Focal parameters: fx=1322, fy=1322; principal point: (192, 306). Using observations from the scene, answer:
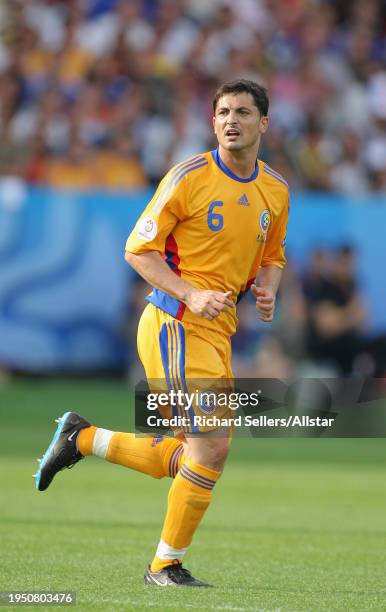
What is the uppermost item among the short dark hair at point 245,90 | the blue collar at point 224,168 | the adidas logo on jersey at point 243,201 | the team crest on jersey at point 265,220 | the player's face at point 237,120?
the short dark hair at point 245,90

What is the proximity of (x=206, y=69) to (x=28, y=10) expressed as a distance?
9.25ft

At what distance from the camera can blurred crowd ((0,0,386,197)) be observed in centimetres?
1820

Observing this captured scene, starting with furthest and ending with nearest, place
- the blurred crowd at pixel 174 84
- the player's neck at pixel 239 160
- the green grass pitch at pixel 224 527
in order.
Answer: the blurred crowd at pixel 174 84
the player's neck at pixel 239 160
the green grass pitch at pixel 224 527

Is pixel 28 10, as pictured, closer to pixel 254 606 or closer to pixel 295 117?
pixel 295 117

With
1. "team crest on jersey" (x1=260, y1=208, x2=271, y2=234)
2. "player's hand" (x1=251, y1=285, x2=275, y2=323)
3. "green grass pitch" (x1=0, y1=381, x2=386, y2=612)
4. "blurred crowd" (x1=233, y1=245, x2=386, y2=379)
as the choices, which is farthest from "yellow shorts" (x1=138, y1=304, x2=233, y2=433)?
"blurred crowd" (x1=233, y1=245, x2=386, y2=379)

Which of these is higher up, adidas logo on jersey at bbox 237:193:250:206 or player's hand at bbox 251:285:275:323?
adidas logo on jersey at bbox 237:193:250:206

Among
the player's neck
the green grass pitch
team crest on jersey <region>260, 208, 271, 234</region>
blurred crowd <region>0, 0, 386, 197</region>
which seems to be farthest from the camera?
blurred crowd <region>0, 0, 386, 197</region>

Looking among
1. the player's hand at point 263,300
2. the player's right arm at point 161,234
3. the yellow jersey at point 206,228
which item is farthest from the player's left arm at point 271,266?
the player's right arm at point 161,234

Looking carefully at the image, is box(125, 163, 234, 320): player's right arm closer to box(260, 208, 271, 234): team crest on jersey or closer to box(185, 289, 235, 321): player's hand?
box(185, 289, 235, 321): player's hand

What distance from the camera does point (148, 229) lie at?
22.5 ft

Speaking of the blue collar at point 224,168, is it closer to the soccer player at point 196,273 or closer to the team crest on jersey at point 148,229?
the soccer player at point 196,273

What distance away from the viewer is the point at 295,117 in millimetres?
20469

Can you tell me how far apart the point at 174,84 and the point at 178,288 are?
13.3 meters

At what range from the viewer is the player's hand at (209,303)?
6555 millimetres
